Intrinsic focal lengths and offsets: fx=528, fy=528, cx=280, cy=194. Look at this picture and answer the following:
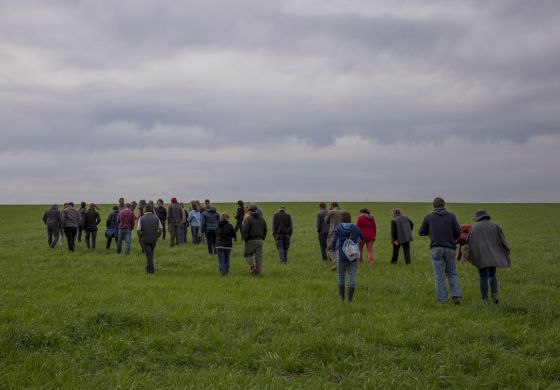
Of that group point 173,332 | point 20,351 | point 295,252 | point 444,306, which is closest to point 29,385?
point 20,351

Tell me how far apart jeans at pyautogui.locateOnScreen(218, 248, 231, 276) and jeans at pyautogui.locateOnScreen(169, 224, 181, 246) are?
9.05 m

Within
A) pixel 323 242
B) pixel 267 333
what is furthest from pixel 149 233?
pixel 267 333

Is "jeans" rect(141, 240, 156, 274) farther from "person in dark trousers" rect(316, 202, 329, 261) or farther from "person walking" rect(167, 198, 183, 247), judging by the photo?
"person walking" rect(167, 198, 183, 247)

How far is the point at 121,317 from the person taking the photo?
32.6ft

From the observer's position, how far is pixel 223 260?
1650cm

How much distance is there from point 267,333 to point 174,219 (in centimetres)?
1610

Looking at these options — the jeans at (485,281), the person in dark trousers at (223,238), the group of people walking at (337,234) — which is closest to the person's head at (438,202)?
the group of people walking at (337,234)

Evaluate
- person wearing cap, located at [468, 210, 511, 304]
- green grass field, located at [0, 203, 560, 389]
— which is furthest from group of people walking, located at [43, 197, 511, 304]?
green grass field, located at [0, 203, 560, 389]

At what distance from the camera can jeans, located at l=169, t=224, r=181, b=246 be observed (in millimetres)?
25041

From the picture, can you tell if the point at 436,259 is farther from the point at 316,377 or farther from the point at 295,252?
the point at 295,252

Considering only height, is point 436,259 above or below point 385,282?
above

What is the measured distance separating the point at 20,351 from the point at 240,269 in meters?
10.1

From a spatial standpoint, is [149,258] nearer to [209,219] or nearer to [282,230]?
[209,219]

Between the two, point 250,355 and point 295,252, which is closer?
point 250,355
